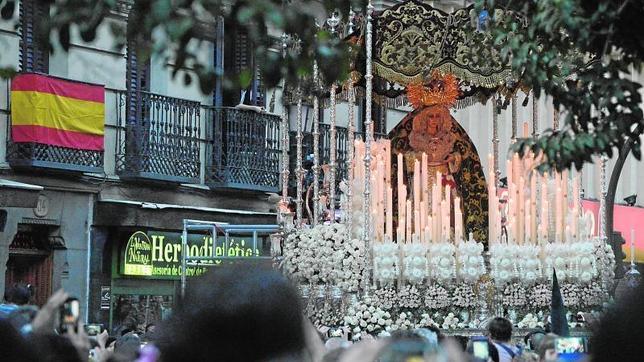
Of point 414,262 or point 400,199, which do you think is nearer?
point 414,262

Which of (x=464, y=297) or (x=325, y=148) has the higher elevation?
(x=325, y=148)

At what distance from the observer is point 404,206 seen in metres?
16.1

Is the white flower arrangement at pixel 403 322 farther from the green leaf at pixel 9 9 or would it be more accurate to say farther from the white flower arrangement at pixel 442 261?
the green leaf at pixel 9 9

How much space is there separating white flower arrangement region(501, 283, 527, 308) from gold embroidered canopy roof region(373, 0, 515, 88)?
2188mm

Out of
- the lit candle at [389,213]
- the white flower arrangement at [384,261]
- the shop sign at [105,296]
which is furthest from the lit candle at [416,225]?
the shop sign at [105,296]

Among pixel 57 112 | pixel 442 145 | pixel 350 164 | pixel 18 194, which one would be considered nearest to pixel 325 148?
pixel 57 112

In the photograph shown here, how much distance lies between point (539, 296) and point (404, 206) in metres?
1.67

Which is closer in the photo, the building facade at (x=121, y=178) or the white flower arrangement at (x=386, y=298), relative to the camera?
the white flower arrangement at (x=386, y=298)

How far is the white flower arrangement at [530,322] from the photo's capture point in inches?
604

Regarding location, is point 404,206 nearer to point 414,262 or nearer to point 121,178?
point 414,262

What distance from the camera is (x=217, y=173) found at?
25.2 metres

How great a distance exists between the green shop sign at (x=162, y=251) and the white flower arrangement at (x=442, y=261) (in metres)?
8.35

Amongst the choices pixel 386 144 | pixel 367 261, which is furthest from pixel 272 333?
pixel 386 144

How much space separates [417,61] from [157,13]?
34.9ft
